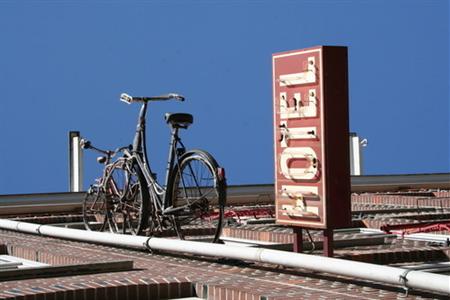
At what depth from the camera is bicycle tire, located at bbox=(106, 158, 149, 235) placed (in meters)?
7.54

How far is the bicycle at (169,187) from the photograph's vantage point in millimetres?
6898

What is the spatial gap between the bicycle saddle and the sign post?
3.07 ft

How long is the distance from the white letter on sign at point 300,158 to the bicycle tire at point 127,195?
1.41 metres

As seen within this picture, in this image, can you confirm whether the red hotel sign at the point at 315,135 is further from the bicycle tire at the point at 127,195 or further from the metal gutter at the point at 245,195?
→ the metal gutter at the point at 245,195

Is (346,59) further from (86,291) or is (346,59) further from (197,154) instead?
(86,291)

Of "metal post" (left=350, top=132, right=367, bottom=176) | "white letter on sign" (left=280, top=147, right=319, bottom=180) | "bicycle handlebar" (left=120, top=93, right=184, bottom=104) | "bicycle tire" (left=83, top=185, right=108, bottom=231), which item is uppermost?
"bicycle handlebar" (left=120, top=93, right=184, bottom=104)

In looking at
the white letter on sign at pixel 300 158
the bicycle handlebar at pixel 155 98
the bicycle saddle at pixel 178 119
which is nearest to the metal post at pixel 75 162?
the bicycle handlebar at pixel 155 98

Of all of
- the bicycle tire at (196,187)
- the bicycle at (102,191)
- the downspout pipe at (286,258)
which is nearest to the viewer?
the downspout pipe at (286,258)

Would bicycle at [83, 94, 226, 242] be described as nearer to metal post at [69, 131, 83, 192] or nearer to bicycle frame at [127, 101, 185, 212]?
bicycle frame at [127, 101, 185, 212]

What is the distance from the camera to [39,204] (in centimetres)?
1288

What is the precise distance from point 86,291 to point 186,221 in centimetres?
216

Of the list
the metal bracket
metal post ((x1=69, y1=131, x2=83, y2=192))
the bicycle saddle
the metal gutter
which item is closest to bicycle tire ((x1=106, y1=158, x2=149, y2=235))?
the bicycle saddle

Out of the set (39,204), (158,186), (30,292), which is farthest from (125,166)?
(39,204)

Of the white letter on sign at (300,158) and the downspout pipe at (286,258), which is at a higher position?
the white letter on sign at (300,158)
